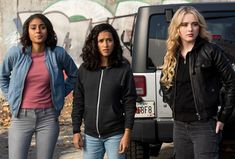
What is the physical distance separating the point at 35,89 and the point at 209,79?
1378 mm

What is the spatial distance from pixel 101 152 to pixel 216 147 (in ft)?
2.72

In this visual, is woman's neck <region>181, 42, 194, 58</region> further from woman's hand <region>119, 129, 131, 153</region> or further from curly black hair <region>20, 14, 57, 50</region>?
curly black hair <region>20, 14, 57, 50</region>

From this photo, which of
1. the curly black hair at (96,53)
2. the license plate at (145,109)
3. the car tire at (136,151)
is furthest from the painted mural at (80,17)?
the curly black hair at (96,53)

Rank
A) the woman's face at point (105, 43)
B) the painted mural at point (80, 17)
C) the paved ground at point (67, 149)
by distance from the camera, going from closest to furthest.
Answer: the woman's face at point (105, 43)
the paved ground at point (67, 149)
the painted mural at point (80, 17)

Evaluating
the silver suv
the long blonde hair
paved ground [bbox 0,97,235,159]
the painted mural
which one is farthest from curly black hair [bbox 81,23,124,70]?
the painted mural

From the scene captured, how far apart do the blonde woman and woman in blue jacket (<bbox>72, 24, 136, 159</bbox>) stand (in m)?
0.37

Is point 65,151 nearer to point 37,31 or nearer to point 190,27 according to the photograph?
point 37,31

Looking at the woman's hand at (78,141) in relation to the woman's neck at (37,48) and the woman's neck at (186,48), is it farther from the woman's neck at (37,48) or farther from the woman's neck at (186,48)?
the woman's neck at (186,48)

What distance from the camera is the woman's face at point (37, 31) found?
12.5 feet

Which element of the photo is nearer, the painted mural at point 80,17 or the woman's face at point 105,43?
the woman's face at point 105,43

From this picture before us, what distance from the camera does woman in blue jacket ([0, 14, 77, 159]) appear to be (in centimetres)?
379

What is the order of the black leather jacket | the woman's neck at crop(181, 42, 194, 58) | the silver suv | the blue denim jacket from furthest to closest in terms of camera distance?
the silver suv < the blue denim jacket < the woman's neck at crop(181, 42, 194, 58) < the black leather jacket

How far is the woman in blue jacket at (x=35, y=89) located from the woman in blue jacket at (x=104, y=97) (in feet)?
1.14

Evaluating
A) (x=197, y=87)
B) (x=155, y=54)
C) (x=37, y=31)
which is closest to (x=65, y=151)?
(x=155, y=54)
